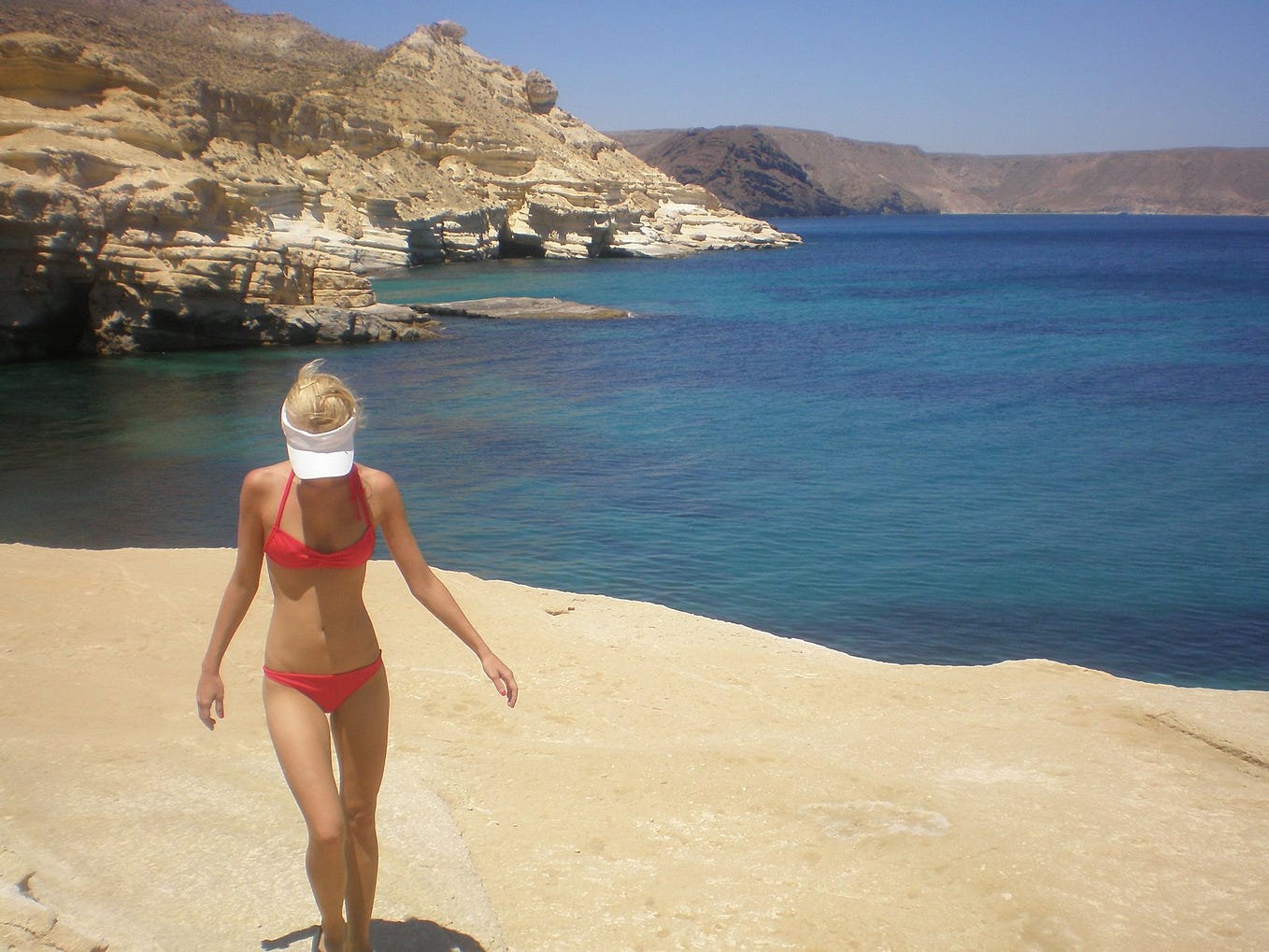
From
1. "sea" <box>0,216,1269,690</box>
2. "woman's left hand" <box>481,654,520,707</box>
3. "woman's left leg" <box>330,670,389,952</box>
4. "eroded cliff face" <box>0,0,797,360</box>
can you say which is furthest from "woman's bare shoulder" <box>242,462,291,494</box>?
"eroded cliff face" <box>0,0,797,360</box>

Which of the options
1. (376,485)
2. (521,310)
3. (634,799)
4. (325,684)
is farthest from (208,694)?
(521,310)

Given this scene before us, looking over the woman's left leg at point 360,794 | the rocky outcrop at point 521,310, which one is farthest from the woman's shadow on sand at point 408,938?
the rocky outcrop at point 521,310

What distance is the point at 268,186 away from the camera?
4212 cm

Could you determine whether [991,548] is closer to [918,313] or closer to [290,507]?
[290,507]

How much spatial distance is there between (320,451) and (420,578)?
53 centimetres

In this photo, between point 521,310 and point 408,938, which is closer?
point 408,938

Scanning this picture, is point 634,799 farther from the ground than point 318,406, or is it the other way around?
point 318,406

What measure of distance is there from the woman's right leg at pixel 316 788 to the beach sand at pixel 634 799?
39 centimetres

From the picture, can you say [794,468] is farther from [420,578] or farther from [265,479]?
[265,479]

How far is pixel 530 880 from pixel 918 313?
41304mm

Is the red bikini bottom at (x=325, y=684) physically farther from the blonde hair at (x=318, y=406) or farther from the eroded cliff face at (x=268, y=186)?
the eroded cliff face at (x=268, y=186)

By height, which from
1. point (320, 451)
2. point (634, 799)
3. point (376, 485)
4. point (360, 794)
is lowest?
point (634, 799)

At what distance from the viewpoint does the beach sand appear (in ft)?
12.1

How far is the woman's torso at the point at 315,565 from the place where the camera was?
10.2 feet
